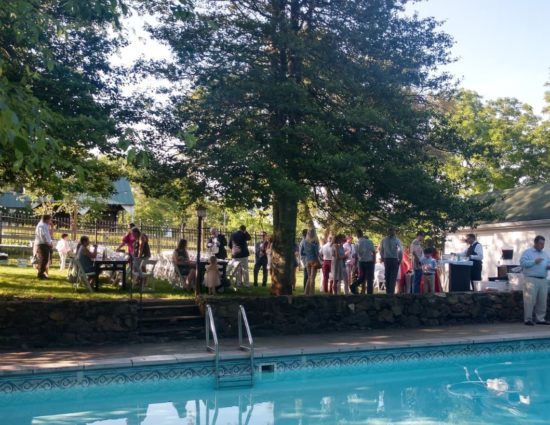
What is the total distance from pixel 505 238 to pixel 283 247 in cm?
965

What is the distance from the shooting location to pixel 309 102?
10.8 metres

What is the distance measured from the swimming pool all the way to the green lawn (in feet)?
13.1

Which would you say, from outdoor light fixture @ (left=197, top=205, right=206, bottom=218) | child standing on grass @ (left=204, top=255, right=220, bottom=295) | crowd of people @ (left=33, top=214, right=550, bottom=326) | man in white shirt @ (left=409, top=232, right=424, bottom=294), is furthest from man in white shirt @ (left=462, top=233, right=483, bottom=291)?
outdoor light fixture @ (left=197, top=205, right=206, bottom=218)

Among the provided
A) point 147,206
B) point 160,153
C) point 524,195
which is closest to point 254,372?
point 160,153

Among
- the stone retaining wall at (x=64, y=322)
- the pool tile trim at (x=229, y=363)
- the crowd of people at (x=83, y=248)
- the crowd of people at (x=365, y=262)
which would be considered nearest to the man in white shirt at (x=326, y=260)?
the crowd of people at (x=365, y=262)

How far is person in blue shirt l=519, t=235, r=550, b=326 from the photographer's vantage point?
11.6m

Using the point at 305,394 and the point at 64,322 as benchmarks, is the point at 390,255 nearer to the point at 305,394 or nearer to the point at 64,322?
the point at 305,394

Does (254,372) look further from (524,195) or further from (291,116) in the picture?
(524,195)

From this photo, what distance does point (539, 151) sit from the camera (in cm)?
2783

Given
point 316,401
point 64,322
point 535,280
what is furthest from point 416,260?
point 64,322

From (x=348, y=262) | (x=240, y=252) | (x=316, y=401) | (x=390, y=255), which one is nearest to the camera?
(x=316, y=401)

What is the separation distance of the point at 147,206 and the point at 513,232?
28.6 meters

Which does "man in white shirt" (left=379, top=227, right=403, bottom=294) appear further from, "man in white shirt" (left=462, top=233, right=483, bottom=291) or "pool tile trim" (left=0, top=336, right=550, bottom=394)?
"pool tile trim" (left=0, top=336, right=550, bottom=394)

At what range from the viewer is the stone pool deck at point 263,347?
782 centimetres
